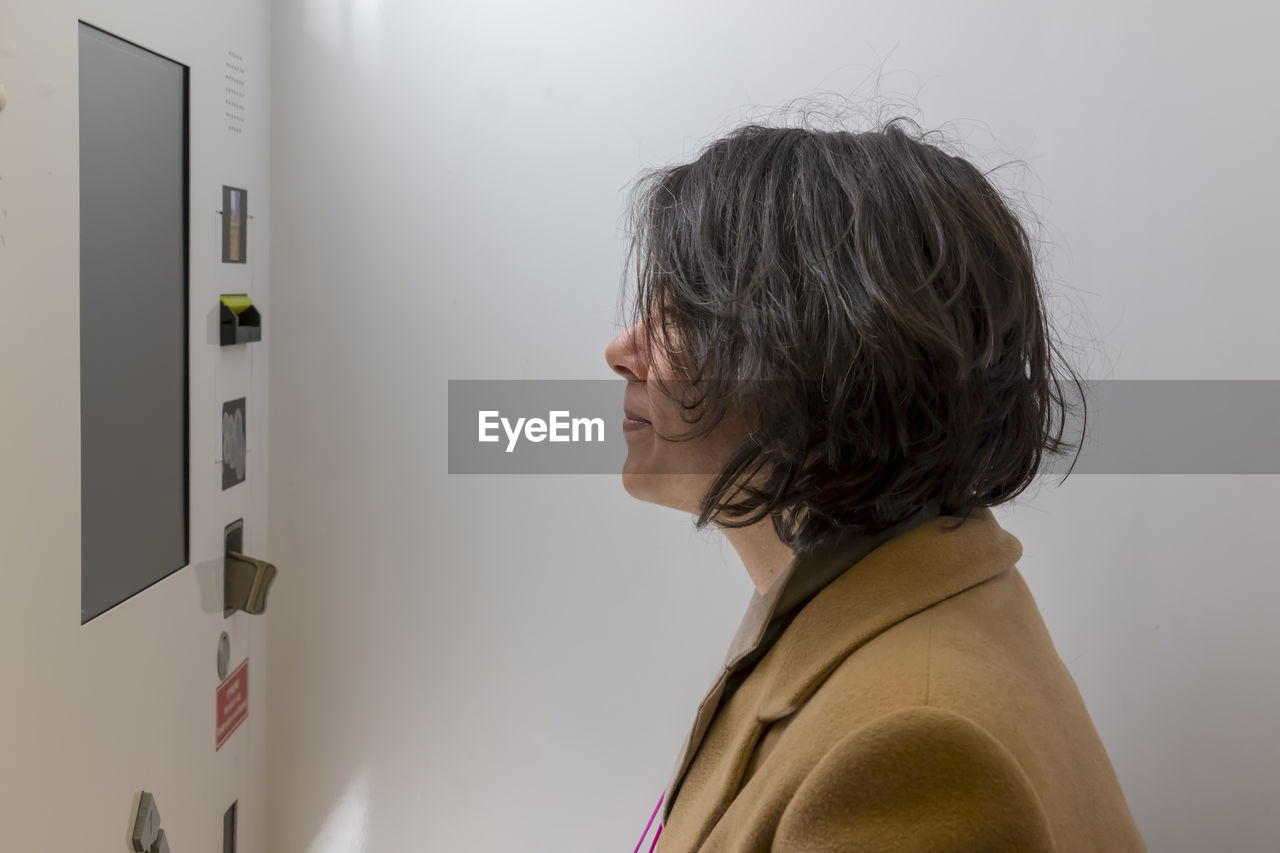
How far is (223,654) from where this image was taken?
1315mm

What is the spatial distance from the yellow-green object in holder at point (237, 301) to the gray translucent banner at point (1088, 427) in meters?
0.32

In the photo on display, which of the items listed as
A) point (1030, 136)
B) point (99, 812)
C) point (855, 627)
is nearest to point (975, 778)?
point (855, 627)

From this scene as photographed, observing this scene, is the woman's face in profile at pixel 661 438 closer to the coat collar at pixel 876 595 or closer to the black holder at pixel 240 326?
the coat collar at pixel 876 595

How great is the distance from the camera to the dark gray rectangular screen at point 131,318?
38.1 inches

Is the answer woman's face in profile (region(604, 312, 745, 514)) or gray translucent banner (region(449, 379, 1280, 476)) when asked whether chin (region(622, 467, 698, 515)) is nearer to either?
woman's face in profile (region(604, 312, 745, 514))

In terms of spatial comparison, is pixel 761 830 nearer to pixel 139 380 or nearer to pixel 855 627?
pixel 855 627

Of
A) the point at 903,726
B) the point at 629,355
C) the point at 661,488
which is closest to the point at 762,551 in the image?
the point at 661,488

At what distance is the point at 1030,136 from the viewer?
1.36 meters

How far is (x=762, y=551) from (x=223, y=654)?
82 cm

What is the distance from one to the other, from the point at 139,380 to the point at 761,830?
0.85m

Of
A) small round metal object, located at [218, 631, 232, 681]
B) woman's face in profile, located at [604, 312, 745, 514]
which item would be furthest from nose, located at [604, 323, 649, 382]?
small round metal object, located at [218, 631, 232, 681]

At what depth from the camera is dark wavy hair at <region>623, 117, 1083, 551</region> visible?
0.76m
